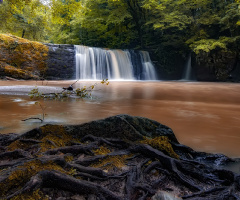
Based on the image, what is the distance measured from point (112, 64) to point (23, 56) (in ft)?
31.2

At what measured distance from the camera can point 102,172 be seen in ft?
6.70

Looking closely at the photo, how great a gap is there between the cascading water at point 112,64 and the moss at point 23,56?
3856mm

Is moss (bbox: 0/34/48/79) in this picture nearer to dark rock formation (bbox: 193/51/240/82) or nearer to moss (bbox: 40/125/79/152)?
moss (bbox: 40/125/79/152)

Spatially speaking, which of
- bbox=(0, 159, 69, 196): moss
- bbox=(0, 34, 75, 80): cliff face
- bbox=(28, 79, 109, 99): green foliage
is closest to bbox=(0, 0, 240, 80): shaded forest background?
→ bbox=(0, 34, 75, 80): cliff face

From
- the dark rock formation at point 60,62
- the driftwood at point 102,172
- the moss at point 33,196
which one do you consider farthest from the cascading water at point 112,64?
the moss at point 33,196

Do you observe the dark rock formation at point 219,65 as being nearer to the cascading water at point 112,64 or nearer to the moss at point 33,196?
the cascading water at point 112,64

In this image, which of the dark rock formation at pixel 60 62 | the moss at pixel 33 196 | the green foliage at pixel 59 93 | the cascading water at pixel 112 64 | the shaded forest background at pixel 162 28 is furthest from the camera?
the shaded forest background at pixel 162 28

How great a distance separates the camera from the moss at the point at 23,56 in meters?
17.0

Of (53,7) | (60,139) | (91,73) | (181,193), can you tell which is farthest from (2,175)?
(91,73)

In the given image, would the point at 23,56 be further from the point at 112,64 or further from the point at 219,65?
the point at 219,65

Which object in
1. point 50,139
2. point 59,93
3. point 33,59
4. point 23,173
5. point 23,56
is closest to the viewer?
point 23,173

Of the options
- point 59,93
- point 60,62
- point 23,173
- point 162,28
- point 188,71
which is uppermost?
point 162,28

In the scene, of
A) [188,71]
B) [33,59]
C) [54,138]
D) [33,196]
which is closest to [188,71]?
[188,71]

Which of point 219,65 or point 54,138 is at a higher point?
point 219,65
